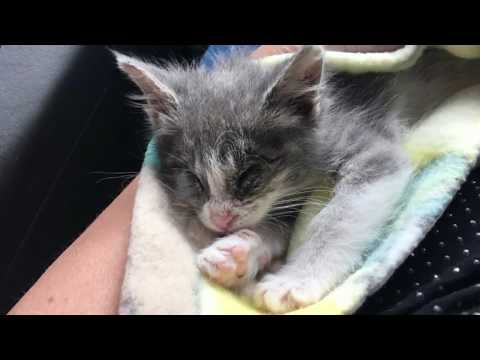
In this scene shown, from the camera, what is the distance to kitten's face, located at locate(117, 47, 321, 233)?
111 centimetres

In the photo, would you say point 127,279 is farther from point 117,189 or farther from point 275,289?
point 117,189

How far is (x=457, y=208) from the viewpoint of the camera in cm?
98

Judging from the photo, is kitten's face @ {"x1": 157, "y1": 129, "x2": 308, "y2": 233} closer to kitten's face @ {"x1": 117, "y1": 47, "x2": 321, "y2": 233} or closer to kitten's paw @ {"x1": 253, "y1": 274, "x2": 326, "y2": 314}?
kitten's face @ {"x1": 117, "y1": 47, "x2": 321, "y2": 233}

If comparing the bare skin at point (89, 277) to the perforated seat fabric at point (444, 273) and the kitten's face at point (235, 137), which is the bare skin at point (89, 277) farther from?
the perforated seat fabric at point (444, 273)

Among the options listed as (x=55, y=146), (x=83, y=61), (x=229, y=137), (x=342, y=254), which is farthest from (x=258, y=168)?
(x=83, y=61)

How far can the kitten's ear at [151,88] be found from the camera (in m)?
1.19

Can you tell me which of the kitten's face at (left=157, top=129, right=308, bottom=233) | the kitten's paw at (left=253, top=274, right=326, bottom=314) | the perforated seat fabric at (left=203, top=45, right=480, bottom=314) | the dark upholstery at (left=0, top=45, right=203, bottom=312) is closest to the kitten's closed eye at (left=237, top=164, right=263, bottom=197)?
the kitten's face at (left=157, top=129, right=308, bottom=233)

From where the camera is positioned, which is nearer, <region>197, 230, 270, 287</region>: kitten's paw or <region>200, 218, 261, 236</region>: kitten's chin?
<region>197, 230, 270, 287</region>: kitten's paw

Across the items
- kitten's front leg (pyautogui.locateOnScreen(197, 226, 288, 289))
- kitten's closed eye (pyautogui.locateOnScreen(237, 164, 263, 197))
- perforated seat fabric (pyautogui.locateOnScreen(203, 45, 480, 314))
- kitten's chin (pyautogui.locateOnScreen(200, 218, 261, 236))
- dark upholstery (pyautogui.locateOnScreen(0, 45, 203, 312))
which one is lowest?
dark upholstery (pyautogui.locateOnScreen(0, 45, 203, 312))

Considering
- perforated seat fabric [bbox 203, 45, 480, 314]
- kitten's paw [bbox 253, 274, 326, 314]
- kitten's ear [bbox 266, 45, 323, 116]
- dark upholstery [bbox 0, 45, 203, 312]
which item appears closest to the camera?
perforated seat fabric [bbox 203, 45, 480, 314]

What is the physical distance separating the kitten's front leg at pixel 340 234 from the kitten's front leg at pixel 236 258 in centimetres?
4

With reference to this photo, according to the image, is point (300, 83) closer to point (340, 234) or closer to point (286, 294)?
point (340, 234)

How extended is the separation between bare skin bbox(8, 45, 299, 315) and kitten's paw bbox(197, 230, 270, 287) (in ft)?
0.60

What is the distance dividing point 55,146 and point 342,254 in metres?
0.88
